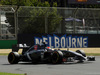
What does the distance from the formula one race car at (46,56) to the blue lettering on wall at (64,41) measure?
15.4 meters

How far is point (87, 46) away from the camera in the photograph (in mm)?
35281

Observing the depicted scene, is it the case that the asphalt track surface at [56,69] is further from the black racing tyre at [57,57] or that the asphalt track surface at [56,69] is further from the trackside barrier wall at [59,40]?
the trackside barrier wall at [59,40]

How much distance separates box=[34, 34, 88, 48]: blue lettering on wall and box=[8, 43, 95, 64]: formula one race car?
1535 centimetres

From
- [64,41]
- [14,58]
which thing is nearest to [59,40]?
[64,41]

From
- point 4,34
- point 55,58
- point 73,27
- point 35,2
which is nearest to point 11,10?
point 4,34

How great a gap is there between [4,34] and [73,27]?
752cm

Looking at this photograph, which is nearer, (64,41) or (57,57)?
(57,57)

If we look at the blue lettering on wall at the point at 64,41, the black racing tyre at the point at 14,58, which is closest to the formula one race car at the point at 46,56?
the black racing tyre at the point at 14,58

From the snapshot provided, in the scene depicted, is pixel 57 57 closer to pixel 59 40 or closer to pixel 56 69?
pixel 56 69

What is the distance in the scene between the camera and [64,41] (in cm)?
3425

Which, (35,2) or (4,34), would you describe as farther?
(35,2)

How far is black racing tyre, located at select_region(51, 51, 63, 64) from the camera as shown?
1689cm

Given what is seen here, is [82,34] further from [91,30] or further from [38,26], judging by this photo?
[38,26]

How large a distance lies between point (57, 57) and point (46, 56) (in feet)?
2.83
